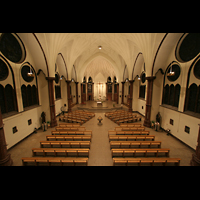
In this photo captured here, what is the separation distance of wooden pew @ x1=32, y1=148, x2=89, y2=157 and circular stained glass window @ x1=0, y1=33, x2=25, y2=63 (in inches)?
296

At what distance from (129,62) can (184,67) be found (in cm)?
821

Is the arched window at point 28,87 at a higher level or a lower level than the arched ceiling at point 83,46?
lower

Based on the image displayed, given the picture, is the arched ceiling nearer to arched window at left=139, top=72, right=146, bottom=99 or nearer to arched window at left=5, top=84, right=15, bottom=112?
arched window at left=139, top=72, right=146, bottom=99

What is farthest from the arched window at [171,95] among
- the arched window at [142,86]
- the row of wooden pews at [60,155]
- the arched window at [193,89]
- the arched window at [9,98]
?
the arched window at [9,98]

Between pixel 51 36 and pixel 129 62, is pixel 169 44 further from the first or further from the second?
pixel 51 36

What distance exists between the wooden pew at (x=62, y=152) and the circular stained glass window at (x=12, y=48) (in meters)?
7.52

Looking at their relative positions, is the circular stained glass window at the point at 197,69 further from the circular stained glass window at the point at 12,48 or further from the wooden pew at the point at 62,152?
the circular stained glass window at the point at 12,48

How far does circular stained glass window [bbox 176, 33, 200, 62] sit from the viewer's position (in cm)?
725

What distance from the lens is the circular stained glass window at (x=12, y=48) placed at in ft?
23.5

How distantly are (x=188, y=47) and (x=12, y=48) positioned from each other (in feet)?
47.4

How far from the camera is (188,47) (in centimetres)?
784

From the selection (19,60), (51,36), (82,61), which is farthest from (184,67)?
(82,61)

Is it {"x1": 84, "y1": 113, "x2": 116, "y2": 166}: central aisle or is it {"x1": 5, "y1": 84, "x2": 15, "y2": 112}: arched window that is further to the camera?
{"x1": 5, "y1": 84, "x2": 15, "y2": 112}: arched window

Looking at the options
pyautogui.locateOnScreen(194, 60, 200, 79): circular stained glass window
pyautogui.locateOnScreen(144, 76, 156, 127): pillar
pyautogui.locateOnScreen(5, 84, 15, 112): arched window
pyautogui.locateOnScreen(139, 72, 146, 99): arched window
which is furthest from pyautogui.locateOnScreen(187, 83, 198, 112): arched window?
pyautogui.locateOnScreen(5, 84, 15, 112): arched window
